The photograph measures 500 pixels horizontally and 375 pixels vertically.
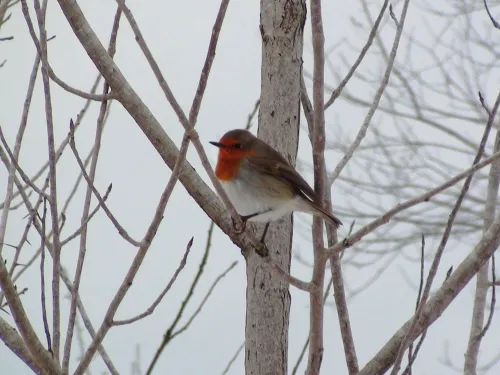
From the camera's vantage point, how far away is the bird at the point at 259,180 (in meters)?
3.00

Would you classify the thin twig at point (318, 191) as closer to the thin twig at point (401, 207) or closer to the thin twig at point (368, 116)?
the thin twig at point (401, 207)

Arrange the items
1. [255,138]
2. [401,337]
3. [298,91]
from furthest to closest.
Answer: [255,138], [298,91], [401,337]

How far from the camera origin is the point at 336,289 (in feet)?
7.97

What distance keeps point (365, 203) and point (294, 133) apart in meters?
6.70

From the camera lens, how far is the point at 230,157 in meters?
3.27

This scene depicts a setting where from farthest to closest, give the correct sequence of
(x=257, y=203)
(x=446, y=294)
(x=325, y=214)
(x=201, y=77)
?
(x=257, y=203) < (x=325, y=214) < (x=446, y=294) < (x=201, y=77)

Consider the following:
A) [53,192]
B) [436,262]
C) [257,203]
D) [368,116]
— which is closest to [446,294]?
[436,262]

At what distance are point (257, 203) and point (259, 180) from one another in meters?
0.11

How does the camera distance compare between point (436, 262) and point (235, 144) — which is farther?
point (235, 144)

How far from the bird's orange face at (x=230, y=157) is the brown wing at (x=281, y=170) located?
0.08 metres

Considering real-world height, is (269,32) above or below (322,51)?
above

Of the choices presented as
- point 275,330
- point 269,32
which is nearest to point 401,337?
point 275,330

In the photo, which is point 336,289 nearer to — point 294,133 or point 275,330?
point 275,330

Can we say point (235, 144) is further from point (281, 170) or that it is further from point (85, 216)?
point (85, 216)
